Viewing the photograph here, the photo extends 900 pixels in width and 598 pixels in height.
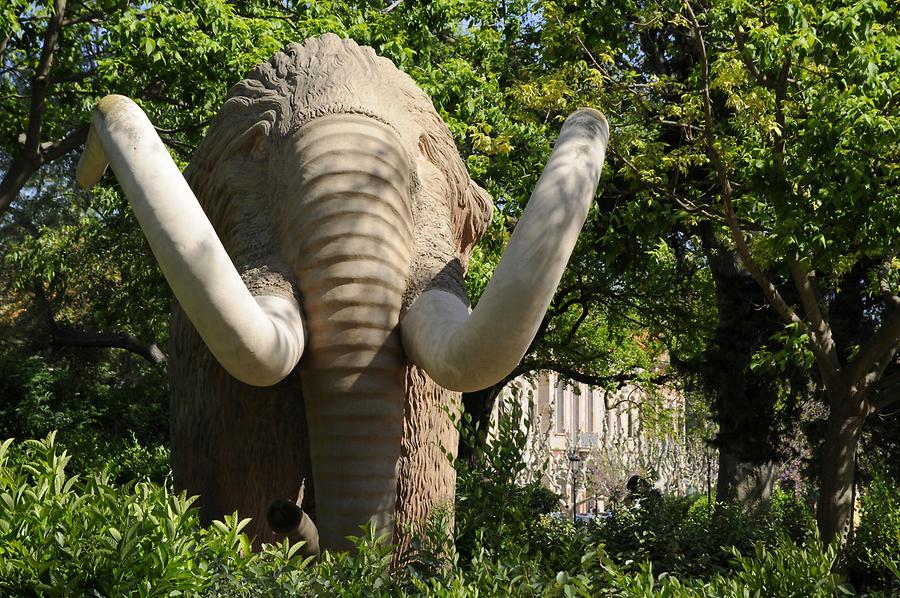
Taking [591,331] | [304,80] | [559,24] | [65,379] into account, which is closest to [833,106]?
[559,24]

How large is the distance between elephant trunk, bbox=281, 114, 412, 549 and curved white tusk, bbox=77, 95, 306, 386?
240 mm

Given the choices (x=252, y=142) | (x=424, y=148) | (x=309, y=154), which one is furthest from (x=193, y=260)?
(x=424, y=148)

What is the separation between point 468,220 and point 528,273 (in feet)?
5.78

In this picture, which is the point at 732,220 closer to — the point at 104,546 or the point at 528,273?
the point at 528,273

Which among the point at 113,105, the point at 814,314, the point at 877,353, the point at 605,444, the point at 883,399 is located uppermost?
the point at 605,444

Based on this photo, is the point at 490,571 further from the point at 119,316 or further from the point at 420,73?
the point at 119,316

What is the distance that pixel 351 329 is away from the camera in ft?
11.8

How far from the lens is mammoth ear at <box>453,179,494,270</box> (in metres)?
4.58

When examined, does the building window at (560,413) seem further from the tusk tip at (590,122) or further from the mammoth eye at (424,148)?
the tusk tip at (590,122)

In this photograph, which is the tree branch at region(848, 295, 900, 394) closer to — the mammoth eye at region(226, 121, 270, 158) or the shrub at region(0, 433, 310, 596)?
the mammoth eye at region(226, 121, 270, 158)

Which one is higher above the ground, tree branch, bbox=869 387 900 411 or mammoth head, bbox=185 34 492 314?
tree branch, bbox=869 387 900 411

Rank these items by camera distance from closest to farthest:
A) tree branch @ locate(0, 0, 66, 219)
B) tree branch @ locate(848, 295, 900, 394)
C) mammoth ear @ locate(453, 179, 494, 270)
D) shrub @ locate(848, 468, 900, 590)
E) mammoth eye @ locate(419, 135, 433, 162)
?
1. mammoth eye @ locate(419, 135, 433, 162)
2. mammoth ear @ locate(453, 179, 494, 270)
3. shrub @ locate(848, 468, 900, 590)
4. tree branch @ locate(848, 295, 900, 394)
5. tree branch @ locate(0, 0, 66, 219)

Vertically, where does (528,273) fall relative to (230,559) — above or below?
above

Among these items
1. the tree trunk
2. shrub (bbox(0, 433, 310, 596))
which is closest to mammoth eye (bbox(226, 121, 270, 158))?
shrub (bbox(0, 433, 310, 596))
